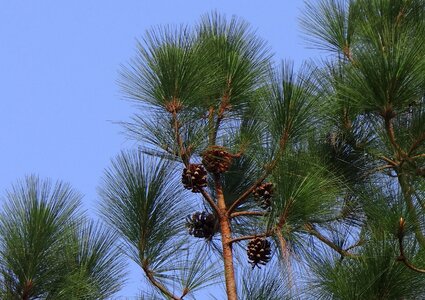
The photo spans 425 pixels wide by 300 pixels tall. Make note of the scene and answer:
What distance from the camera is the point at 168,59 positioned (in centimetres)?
470

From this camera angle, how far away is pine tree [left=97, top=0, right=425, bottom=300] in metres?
4.35

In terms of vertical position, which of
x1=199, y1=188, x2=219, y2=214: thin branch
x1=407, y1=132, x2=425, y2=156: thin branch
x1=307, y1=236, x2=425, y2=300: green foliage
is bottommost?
x1=307, y1=236, x2=425, y2=300: green foliage

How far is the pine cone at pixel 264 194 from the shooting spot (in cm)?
461

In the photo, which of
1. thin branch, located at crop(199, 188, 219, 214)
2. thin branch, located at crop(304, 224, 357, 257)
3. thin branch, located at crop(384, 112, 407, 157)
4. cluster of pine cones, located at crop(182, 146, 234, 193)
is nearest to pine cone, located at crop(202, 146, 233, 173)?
cluster of pine cones, located at crop(182, 146, 234, 193)

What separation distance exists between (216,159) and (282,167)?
268 millimetres

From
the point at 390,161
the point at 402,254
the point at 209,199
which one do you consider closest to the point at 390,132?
the point at 390,161

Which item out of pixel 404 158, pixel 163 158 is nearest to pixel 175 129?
pixel 163 158

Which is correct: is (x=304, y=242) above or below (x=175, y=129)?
below

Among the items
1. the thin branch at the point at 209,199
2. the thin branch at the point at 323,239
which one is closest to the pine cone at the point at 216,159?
the thin branch at the point at 209,199

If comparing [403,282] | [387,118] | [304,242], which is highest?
[387,118]

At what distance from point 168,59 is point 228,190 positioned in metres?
0.52

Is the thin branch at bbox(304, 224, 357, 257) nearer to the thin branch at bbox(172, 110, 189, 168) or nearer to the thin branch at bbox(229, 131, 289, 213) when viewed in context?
the thin branch at bbox(229, 131, 289, 213)

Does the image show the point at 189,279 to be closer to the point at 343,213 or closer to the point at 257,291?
the point at 257,291

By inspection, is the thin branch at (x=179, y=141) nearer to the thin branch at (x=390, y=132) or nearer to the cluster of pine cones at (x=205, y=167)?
the cluster of pine cones at (x=205, y=167)
